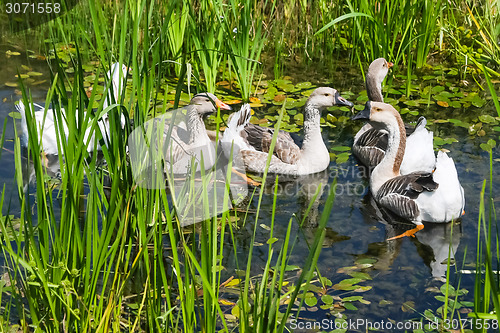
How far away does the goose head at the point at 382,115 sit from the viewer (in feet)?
17.7

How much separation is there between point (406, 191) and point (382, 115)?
2.67 feet

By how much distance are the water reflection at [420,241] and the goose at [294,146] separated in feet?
2.33

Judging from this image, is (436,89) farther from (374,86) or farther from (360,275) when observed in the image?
(360,275)

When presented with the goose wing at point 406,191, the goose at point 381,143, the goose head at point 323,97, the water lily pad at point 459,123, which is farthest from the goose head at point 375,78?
the goose wing at point 406,191

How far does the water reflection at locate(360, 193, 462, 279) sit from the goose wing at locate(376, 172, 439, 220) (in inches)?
3.7

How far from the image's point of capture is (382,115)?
5.43 meters

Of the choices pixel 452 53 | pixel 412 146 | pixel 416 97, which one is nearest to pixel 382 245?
pixel 412 146

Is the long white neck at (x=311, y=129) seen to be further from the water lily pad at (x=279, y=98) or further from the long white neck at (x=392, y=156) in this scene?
the water lily pad at (x=279, y=98)

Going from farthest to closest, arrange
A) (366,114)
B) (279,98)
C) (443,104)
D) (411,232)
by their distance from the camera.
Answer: (279,98)
(443,104)
(366,114)
(411,232)

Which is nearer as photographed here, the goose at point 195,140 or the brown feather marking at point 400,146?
the brown feather marking at point 400,146

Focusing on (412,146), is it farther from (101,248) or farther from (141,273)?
(101,248)

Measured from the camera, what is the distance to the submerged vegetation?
2.77 meters

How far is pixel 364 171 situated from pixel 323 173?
39 cm

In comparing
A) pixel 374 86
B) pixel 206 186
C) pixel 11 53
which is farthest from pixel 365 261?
pixel 11 53
